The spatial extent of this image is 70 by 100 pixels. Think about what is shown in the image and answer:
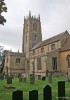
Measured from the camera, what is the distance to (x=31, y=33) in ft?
223

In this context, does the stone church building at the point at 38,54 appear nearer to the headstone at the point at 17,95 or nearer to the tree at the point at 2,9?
the tree at the point at 2,9

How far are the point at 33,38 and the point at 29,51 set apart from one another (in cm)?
564

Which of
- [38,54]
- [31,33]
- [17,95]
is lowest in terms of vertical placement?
[17,95]

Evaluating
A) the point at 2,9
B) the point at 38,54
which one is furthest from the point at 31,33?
the point at 2,9

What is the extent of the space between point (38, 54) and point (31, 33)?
14796mm

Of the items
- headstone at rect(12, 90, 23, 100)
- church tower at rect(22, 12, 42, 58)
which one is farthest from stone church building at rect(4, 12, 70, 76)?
headstone at rect(12, 90, 23, 100)

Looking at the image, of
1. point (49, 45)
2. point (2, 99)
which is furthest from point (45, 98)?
point (49, 45)

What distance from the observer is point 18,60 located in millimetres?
61562

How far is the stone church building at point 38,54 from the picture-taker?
142 ft

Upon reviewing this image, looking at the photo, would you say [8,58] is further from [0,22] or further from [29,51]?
[0,22]

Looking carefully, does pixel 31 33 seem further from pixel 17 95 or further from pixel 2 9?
pixel 17 95

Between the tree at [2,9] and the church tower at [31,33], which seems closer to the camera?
the tree at [2,9]

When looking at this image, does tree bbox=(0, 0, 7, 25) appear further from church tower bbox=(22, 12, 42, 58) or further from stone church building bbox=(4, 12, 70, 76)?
church tower bbox=(22, 12, 42, 58)

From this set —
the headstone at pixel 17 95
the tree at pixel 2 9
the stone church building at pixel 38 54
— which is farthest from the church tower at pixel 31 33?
the headstone at pixel 17 95
